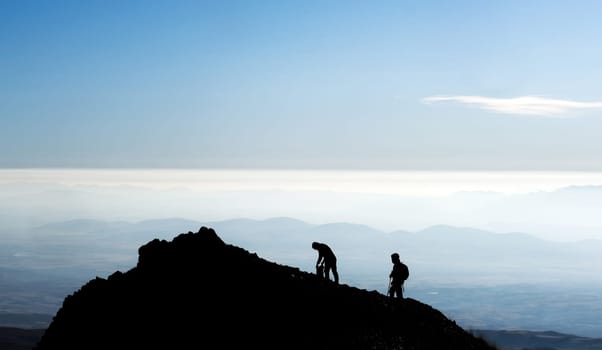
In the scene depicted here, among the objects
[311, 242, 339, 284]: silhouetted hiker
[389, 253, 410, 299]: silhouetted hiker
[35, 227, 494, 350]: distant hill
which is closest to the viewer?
[35, 227, 494, 350]: distant hill

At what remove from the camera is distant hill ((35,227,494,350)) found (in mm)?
27500

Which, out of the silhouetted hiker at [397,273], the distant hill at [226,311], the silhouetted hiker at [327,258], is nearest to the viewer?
the distant hill at [226,311]

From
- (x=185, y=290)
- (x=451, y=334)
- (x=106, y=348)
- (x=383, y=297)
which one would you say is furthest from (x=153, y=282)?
(x=451, y=334)

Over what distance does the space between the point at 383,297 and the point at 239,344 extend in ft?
34.5

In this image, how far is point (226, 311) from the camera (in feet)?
93.9

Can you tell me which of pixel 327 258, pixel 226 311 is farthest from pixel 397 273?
pixel 226 311

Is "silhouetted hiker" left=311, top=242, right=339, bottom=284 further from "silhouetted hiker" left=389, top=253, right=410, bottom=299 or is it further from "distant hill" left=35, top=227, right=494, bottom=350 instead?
"silhouetted hiker" left=389, top=253, right=410, bottom=299

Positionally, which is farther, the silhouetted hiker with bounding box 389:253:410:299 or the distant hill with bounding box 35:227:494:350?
the silhouetted hiker with bounding box 389:253:410:299

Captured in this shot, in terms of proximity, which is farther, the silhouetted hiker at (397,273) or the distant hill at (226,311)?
the silhouetted hiker at (397,273)

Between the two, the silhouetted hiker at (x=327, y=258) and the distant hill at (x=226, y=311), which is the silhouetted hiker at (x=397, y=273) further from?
the silhouetted hiker at (x=327, y=258)

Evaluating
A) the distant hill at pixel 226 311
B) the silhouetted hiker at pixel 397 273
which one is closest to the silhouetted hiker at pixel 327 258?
the distant hill at pixel 226 311

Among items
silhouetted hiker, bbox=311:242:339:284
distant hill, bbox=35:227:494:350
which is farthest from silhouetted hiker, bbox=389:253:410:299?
silhouetted hiker, bbox=311:242:339:284

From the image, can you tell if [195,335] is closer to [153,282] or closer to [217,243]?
[153,282]

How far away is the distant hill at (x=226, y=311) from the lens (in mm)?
27500
